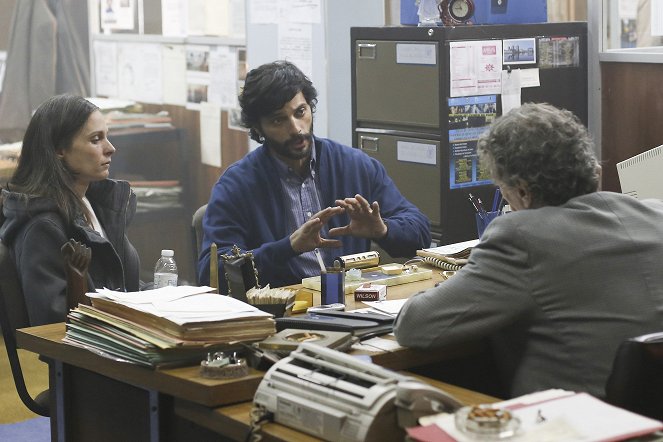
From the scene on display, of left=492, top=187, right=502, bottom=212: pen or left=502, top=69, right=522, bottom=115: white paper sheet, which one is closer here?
left=492, top=187, right=502, bottom=212: pen

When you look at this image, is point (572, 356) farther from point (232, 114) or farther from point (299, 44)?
point (232, 114)

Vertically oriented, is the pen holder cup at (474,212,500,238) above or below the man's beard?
below

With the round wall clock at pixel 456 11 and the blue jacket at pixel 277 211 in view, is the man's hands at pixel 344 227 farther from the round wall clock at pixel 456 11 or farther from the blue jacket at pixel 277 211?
the round wall clock at pixel 456 11

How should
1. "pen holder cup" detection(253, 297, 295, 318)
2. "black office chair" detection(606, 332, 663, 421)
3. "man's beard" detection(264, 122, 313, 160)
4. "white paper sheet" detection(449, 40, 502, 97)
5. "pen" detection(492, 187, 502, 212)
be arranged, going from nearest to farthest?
"black office chair" detection(606, 332, 663, 421) < "pen holder cup" detection(253, 297, 295, 318) < "man's beard" detection(264, 122, 313, 160) < "pen" detection(492, 187, 502, 212) < "white paper sheet" detection(449, 40, 502, 97)

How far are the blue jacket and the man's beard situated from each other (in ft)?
0.11

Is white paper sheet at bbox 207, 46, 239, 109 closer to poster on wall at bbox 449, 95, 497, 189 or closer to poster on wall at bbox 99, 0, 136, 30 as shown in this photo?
poster on wall at bbox 99, 0, 136, 30

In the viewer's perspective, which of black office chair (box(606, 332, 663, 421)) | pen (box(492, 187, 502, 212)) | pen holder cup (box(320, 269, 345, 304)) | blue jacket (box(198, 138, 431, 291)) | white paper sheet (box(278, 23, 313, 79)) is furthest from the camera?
white paper sheet (box(278, 23, 313, 79))

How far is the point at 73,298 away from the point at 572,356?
1161mm

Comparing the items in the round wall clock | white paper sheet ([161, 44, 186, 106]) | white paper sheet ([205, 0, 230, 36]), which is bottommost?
white paper sheet ([161, 44, 186, 106])

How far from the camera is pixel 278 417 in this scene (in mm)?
1888

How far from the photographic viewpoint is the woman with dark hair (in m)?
2.95

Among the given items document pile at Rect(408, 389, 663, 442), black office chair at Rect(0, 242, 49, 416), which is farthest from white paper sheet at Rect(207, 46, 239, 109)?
document pile at Rect(408, 389, 663, 442)

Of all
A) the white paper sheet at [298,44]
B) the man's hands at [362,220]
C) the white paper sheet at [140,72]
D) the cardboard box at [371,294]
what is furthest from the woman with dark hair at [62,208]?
the white paper sheet at [140,72]

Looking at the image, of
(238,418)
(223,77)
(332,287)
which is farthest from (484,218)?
(223,77)
